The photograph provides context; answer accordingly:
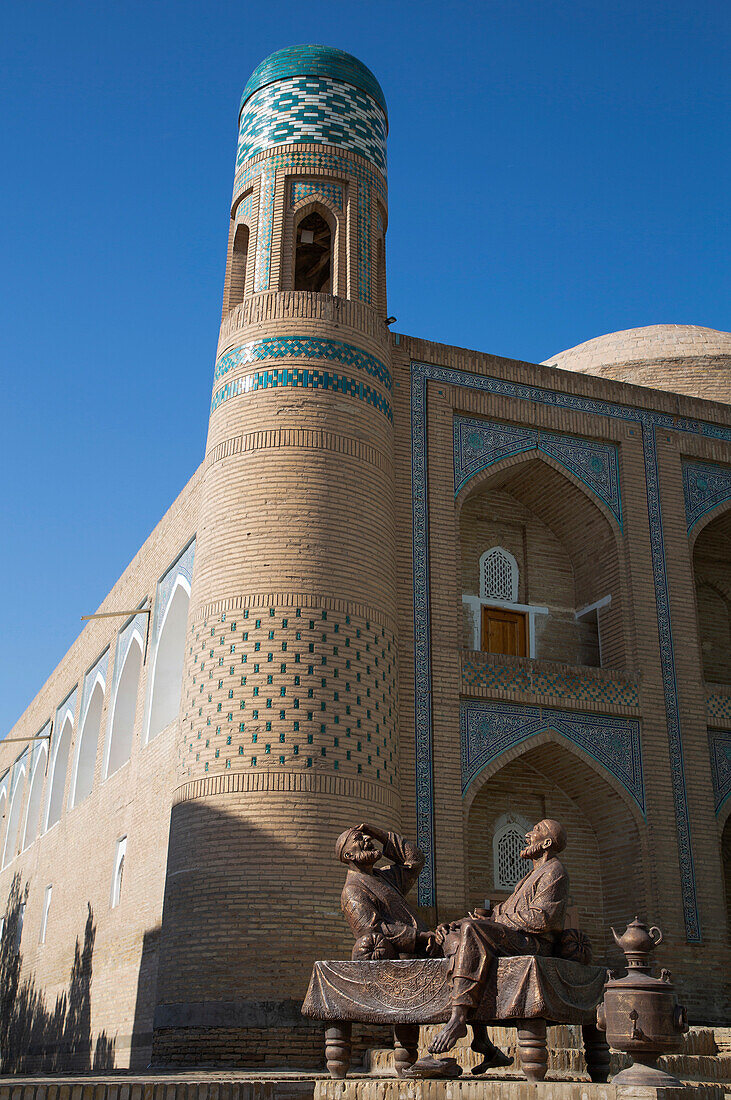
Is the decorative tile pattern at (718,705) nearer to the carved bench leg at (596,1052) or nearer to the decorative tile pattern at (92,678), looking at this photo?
the carved bench leg at (596,1052)

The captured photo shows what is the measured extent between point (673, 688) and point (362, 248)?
490 cm

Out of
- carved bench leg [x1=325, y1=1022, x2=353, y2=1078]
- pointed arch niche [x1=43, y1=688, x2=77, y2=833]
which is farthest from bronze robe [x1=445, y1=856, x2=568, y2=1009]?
pointed arch niche [x1=43, y1=688, x2=77, y2=833]

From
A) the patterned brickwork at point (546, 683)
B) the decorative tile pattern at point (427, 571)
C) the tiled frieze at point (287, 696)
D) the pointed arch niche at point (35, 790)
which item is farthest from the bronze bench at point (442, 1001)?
the pointed arch niche at point (35, 790)

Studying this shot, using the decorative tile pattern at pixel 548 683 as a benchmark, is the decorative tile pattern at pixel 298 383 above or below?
above

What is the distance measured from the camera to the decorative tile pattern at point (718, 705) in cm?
1050

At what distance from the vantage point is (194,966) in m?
7.61

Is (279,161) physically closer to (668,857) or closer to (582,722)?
(582,722)

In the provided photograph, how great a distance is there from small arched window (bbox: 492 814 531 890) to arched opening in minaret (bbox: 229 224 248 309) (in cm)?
526

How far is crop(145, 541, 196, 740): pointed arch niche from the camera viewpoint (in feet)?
39.6

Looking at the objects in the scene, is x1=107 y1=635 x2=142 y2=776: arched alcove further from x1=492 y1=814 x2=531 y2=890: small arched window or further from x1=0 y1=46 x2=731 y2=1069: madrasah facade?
x1=492 y1=814 x2=531 y2=890: small arched window

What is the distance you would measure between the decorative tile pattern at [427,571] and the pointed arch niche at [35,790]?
11332 millimetres

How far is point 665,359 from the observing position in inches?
580

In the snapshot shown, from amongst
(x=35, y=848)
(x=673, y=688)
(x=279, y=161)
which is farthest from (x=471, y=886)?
(x=35, y=848)

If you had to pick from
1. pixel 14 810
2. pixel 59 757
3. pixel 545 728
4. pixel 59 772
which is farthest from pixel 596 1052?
pixel 14 810
